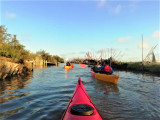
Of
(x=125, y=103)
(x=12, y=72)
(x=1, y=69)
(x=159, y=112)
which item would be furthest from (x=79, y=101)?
(x=12, y=72)

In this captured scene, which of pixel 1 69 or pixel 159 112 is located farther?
pixel 1 69

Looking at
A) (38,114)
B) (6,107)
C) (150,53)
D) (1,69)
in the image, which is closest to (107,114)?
(38,114)

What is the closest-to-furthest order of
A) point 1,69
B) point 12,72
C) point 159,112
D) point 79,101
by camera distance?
point 79,101 < point 159,112 < point 1,69 < point 12,72

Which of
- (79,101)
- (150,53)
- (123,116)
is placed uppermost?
(150,53)

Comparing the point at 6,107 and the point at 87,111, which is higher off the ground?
the point at 87,111

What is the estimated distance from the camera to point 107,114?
5.11 m

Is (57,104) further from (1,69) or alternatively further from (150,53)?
(150,53)

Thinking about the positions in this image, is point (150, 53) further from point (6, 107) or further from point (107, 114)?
point (6, 107)

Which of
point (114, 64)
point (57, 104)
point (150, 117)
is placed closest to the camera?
point (150, 117)

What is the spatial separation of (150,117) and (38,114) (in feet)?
15.5

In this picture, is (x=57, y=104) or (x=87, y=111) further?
(x=57, y=104)

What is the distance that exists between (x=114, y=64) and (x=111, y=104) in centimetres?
3562

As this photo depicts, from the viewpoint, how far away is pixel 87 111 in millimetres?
3133

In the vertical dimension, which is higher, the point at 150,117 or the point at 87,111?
the point at 87,111
